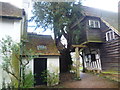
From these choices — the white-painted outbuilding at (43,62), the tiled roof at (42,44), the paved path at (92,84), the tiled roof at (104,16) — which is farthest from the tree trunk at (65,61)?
the tiled roof at (104,16)

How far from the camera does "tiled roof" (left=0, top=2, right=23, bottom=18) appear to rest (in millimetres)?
8156

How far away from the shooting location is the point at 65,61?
13445 mm

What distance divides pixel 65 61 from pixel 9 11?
25.6 ft

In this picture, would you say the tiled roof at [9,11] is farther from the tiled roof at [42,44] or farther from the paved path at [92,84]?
the paved path at [92,84]

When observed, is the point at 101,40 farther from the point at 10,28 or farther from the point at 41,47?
the point at 10,28

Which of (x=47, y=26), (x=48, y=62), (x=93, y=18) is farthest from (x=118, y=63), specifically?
(x=47, y=26)

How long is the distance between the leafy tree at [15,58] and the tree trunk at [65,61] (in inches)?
238

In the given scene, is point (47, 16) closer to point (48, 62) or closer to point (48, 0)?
point (48, 0)

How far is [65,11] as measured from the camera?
11.5m

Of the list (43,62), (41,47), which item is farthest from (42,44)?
(43,62)

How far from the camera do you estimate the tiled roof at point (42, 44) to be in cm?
982

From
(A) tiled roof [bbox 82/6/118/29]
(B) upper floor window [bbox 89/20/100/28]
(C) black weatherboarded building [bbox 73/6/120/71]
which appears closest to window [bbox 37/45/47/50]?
(C) black weatherboarded building [bbox 73/6/120/71]

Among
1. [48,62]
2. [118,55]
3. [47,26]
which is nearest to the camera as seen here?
[48,62]

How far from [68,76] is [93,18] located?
21.9 ft
